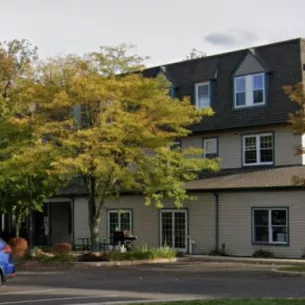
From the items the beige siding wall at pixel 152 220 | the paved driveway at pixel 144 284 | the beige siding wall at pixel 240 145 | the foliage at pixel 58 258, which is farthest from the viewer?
the beige siding wall at pixel 152 220

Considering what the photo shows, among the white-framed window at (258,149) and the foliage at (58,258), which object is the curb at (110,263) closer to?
the foliage at (58,258)

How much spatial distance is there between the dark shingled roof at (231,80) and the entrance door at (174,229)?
4.47 m

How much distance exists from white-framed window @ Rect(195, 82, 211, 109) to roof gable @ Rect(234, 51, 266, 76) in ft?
6.74

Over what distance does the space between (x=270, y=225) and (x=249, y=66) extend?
8.29 m

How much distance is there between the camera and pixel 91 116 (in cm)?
2834

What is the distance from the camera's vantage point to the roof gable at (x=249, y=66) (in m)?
34.1

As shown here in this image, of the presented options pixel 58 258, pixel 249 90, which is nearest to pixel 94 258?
pixel 58 258

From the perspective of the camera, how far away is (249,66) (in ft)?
113

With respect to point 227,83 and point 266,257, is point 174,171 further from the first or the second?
point 227,83

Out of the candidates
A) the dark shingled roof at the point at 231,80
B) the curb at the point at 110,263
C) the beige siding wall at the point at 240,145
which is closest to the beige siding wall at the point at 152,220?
the beige siding wall at the point at 240,145

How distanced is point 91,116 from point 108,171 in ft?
7.71

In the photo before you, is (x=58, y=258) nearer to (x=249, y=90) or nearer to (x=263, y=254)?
(x=263, y=254)

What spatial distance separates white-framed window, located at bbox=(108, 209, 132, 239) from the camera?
120 ft

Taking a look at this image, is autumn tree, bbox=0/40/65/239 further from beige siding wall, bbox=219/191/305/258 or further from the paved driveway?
beige siding wall, bbox=219/191/305/258
